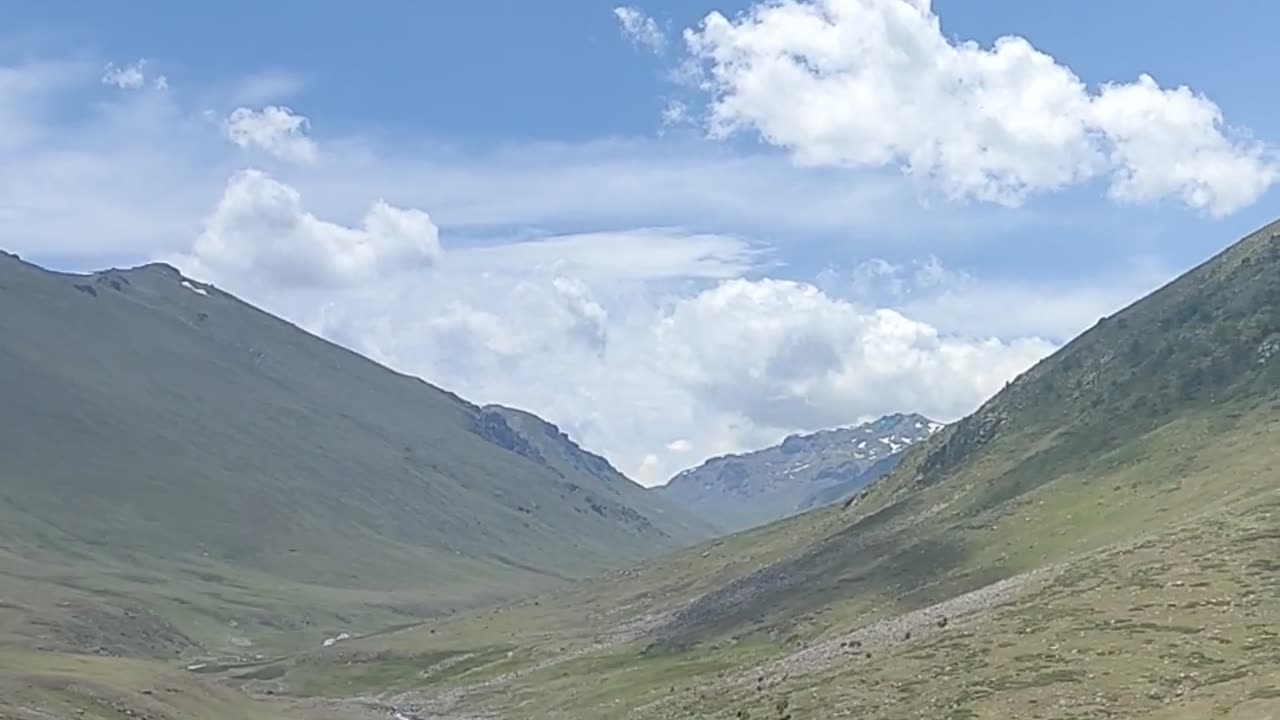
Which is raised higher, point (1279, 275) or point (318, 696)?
point (1279, 275)

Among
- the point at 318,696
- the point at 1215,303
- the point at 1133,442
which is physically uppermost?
the point at 1215,303

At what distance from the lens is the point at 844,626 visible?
12588cm

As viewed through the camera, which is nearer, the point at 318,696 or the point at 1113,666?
the point at 1113,666

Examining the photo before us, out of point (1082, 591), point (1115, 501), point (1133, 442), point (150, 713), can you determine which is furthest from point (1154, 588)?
point (1133, 442)

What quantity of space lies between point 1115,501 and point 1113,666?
6848 centimetres

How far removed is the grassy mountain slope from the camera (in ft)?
248

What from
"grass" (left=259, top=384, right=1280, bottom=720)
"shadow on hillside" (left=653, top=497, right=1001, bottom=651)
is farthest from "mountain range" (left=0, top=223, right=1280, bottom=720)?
"shadow on hillside" (left=653, top=497, right=1001, bottom=651)

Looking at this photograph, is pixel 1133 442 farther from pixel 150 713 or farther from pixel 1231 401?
pixel 150 713

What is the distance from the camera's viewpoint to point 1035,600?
98125 mm

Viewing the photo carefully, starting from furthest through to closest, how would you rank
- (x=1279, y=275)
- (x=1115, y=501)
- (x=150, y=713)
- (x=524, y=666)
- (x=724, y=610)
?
(x=1279, y=275), (x=524, y=666), (x=724, y=610), (x=1115, y=501), (x=150, y=713)

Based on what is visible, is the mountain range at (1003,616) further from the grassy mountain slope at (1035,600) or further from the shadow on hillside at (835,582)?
the shadow on hillside at (835,582)

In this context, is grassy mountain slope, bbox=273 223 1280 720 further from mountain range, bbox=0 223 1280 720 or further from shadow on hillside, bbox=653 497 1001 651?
shadow on hillside, bbox=653 497 1001 651

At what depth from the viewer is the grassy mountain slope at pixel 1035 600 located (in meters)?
75.6

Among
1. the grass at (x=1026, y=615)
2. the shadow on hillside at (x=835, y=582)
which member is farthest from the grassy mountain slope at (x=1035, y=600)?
the shadow on hillside at (x=835, y=582)
